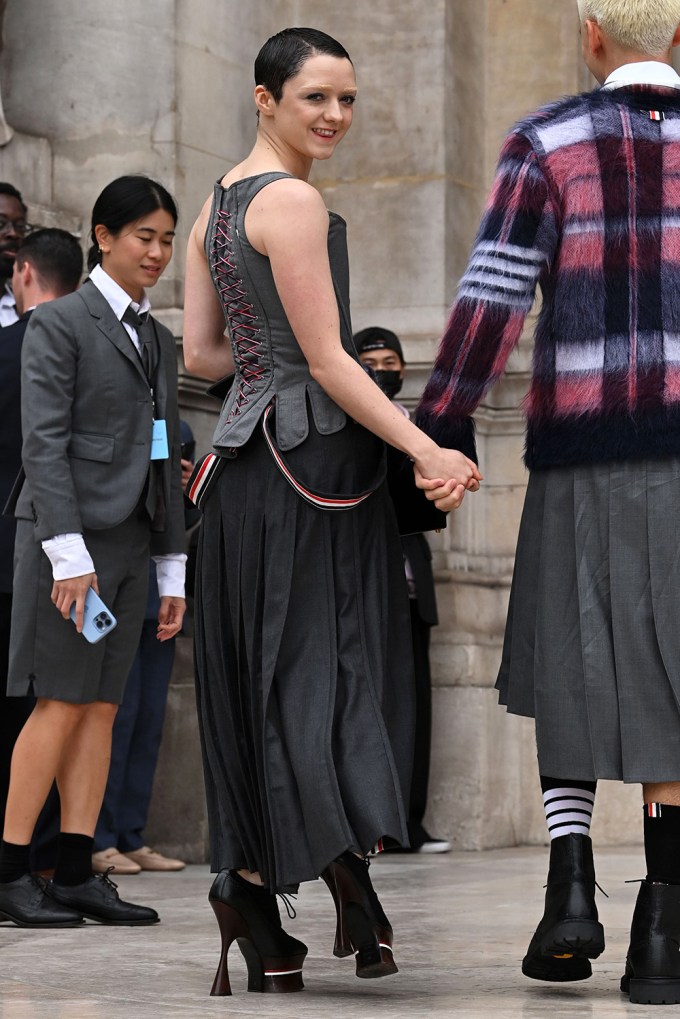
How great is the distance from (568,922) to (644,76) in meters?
1.70

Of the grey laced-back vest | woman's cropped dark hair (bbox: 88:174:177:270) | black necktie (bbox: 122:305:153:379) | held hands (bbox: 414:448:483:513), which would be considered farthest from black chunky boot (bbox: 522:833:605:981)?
woman's cropped dark hair (bbox: 88:174:177:270)

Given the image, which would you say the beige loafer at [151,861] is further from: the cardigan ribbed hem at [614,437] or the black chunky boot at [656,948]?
the cardigan ribbed hem at [614,437]

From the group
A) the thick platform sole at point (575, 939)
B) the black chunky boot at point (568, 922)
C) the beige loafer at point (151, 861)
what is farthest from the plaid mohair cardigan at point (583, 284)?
the beige loafer at point (151, 861)

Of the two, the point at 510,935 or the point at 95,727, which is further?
the point at 95,727

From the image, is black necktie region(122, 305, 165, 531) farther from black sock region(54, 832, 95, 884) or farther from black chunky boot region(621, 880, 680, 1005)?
black chunky boot region(621, 880, 680, 1005)

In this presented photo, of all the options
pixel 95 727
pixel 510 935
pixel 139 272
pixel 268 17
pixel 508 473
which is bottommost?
pixel 510 935

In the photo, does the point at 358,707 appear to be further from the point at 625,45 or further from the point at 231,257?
the point at 625,45

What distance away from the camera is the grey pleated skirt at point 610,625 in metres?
3.82

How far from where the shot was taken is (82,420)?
5277 millimetres

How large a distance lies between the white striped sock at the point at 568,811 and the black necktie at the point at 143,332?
2.03 metres

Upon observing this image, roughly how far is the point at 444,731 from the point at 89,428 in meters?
2.87

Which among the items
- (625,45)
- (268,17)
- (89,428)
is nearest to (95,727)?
(89,428)

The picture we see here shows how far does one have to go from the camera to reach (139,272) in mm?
5422

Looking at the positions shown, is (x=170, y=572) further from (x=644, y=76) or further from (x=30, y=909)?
(x=644, y=76)
